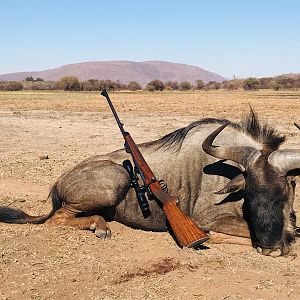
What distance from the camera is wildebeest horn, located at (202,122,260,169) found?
6.19 meters

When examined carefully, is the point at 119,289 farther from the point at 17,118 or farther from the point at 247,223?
the point at 17,118

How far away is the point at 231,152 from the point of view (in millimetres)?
6355

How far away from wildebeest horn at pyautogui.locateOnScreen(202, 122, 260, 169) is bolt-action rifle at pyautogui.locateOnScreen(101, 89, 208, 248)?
2.53ft

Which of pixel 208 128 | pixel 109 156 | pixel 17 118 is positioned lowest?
pixel 17 118

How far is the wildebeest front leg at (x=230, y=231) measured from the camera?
6375 millimetres

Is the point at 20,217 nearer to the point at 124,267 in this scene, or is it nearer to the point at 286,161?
the point at 124,267

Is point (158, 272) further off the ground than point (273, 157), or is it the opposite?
point (273, 157)

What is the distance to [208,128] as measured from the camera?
7.19 metres

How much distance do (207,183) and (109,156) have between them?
5.12 feet

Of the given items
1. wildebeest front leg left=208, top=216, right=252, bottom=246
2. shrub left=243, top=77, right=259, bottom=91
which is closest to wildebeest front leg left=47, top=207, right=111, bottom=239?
wildebeest front leg left=208, top=216, right=252, bottom=246

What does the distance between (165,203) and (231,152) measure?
106 centimetres

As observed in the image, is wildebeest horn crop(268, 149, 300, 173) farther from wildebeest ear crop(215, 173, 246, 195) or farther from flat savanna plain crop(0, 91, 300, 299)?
flat savanna plain crop(0, 91, 300, 299)

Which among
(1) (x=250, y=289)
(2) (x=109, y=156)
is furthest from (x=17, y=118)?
(1) (x=250, y=289)

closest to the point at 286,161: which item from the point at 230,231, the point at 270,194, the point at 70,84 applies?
the point at 270,194
